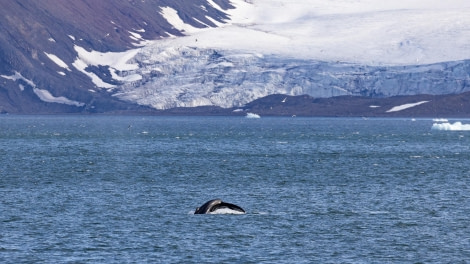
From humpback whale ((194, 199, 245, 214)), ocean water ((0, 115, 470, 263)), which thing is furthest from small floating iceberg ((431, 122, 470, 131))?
humpback whale ((194, 199, 245, 214))

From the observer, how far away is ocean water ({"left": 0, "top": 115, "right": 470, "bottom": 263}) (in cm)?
3606

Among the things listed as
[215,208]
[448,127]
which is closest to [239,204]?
[215,208]

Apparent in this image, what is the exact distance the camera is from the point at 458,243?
37875 mm

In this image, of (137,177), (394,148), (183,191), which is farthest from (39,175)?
(394,148)

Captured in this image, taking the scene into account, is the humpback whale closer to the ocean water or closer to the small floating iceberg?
the ocean water

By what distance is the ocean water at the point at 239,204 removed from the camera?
3606 centimetres

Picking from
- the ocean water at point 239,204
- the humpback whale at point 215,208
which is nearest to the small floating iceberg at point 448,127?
the ocean water at point 239,204

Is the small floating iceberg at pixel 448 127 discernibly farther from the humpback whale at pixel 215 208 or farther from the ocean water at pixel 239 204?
the humpback whale at pixel 215 208

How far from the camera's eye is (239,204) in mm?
49531

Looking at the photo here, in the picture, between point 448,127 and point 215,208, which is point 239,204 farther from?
point 448,127

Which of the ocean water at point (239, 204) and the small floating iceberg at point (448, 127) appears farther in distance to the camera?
the small floating iceberg at point (448, 127)

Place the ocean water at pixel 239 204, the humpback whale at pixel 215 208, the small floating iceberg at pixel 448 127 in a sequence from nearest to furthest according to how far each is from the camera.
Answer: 1. the ocean water at pixel 239 204
2. the humpback whale at pixel 215 208
3. the small floating iceberg at pixel 448 127

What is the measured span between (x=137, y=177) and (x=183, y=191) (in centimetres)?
1006

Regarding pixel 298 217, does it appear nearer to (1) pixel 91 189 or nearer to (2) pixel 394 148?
(1) pixel 91 189
